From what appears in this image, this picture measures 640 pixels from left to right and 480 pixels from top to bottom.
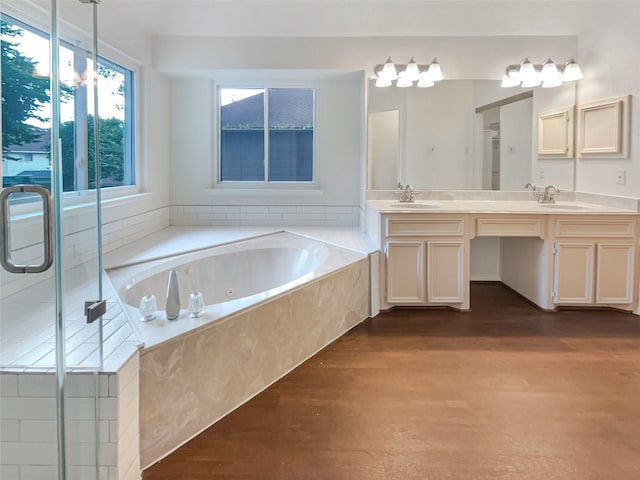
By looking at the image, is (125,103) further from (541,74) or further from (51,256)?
(541,74)

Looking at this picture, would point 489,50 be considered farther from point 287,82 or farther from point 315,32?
point 287,82

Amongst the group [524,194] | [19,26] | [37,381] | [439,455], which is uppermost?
[19,26]

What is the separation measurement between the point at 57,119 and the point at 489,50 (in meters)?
3.70

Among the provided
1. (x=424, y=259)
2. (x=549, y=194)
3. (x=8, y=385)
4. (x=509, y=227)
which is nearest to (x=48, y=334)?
(x=8, y=385)

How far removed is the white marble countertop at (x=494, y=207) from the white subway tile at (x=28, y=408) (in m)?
2.56

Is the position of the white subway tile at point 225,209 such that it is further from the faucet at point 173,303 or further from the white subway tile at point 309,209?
the faucet at point 173,303

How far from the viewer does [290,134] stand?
15.9 feet

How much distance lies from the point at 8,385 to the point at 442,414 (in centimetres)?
168

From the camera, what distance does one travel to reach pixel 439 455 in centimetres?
182

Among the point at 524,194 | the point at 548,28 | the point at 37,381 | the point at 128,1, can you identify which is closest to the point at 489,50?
the point at 548,28

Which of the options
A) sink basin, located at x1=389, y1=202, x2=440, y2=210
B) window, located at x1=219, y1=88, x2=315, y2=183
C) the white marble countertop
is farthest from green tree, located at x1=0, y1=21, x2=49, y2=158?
window, located at x1=219, y1=88, x2=315, y2=183

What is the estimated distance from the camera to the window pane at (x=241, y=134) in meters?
4.83

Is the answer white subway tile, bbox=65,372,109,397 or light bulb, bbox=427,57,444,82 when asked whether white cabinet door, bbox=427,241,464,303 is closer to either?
light bulb, bbox=427,57,444,82

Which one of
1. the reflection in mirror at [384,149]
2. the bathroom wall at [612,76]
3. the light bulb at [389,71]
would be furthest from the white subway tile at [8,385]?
the bathroom wall at [612,76]
